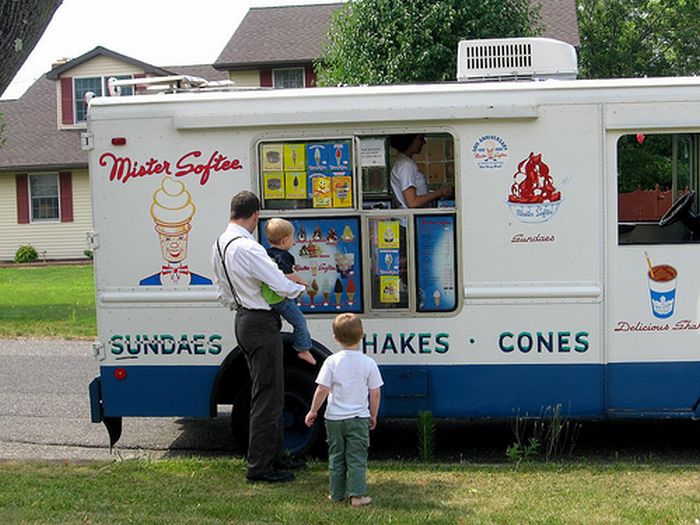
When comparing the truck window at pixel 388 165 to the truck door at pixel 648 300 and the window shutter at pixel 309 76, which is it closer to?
the truck door at pixel 648 300

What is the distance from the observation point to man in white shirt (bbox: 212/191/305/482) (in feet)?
21.5

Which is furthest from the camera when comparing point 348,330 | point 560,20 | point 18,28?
point 560,20

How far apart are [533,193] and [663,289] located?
1.12 metres

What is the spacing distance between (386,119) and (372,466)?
2.43m

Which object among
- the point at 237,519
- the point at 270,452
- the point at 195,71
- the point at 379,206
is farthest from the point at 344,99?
the point at 195,71

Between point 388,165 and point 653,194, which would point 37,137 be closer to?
point 388,165

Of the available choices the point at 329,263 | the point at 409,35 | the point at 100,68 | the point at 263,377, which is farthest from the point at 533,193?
the point at 100,68

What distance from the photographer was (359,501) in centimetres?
607

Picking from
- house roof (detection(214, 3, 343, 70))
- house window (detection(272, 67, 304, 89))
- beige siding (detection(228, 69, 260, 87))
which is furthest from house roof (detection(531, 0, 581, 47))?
beige siding (detection(228, 69, 260, 87))

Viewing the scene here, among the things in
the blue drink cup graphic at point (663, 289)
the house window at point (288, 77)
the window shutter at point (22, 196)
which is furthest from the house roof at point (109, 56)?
the blue drink cup graphic at point (663, 289)

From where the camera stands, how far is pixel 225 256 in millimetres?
6566

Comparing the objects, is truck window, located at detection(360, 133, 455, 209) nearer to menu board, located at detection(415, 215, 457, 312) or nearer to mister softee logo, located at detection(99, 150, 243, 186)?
menu board, located at detection(415, 215, 457, 312)

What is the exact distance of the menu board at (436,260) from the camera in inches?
287

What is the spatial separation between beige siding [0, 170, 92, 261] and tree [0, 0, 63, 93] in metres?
26.4
